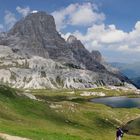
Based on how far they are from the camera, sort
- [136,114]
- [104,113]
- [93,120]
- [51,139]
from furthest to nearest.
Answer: [136,114] < [104,113] < [93,120] < [51,139]

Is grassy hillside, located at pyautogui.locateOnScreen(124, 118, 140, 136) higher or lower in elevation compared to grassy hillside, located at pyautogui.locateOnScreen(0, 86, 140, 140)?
lower

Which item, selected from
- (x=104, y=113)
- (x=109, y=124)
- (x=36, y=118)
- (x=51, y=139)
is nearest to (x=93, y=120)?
(x=109, y=124)

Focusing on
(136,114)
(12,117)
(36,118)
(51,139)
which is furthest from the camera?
(136,114)

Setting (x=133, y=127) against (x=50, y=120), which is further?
(x=133, y=127)

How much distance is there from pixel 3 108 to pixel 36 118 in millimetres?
10195

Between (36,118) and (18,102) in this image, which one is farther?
(18,102)

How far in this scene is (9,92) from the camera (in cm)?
11588

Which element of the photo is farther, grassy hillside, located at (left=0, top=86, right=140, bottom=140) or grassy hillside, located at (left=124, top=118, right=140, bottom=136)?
grassy hillside, located at (left=124, top=118, right=140, bottom=136)

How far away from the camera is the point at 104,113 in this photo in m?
166

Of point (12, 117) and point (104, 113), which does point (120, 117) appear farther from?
point (12, 117)

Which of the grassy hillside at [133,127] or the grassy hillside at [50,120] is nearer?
the grassy hillside at [50,120]

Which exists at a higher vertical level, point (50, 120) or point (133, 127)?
point (50, 120)

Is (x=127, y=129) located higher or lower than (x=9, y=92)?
lower

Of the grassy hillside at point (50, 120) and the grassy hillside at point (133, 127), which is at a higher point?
the grassy hillside at point (50, 120)
